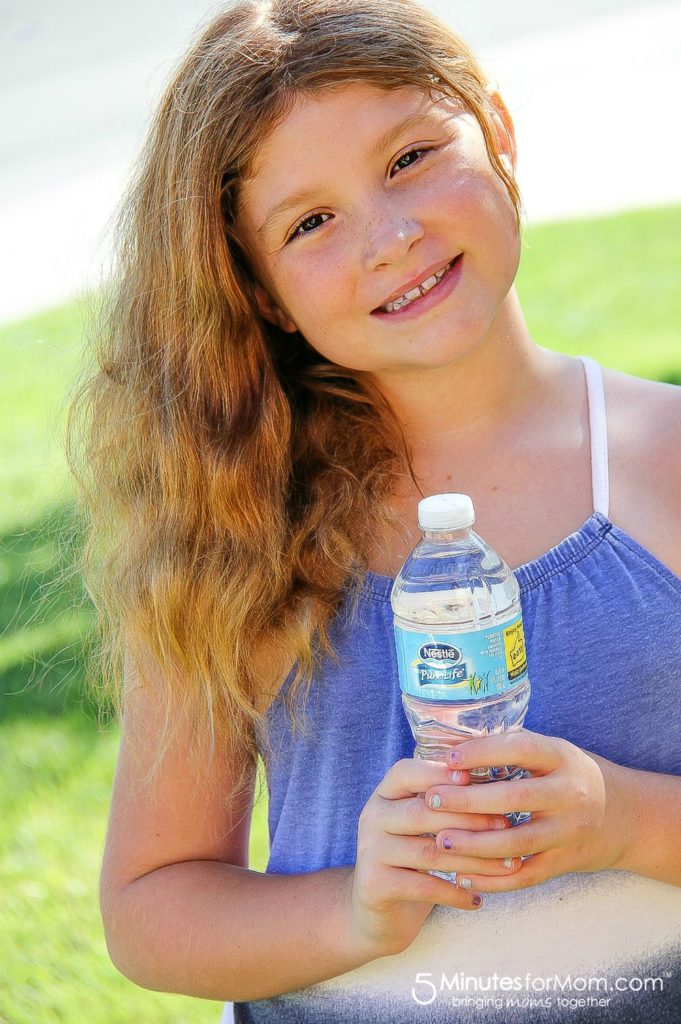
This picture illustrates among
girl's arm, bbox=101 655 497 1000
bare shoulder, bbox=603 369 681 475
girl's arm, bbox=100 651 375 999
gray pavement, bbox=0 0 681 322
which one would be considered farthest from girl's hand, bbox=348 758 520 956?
gray pavement, bbox=0 0 681 322

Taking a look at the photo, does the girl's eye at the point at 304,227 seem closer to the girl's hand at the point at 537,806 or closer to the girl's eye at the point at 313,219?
the girl's eye at the point at 313,219

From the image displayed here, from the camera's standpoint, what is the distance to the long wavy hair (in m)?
2.18

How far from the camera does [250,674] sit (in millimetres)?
2242

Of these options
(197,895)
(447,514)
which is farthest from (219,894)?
(447,514)

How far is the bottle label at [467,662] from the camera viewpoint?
1.71m

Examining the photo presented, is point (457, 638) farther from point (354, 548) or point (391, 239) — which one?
point (391, 239)

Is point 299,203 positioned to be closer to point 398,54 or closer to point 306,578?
point 398,54

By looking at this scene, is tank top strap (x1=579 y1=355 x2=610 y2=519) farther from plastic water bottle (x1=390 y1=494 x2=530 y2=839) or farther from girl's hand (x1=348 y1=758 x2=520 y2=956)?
girl's hand (x1=348 y1=758 x2=520 y2=956)

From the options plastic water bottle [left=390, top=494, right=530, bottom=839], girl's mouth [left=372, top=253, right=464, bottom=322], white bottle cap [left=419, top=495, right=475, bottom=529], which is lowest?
plastic water bottle [left=390, top=494, right=530, bottom=839]

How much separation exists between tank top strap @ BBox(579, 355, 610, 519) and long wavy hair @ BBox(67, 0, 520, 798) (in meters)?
0.40

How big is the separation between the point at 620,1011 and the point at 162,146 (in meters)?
1.84

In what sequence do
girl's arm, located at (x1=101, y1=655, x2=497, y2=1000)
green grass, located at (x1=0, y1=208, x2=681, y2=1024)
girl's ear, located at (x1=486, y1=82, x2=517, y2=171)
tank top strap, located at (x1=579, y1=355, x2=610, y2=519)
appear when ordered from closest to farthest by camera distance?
girl's arm, located at (x1=101, y1=655, x2=497, y2=1000) < tank top strap, located at (x1=579, y1=355, x2=610, y2=519) < girl's ear, located at (x1=486, y1=82, x2=517, y2=171) < green grass, located at (x1=0, y1=208, x2=681, y2=1024)

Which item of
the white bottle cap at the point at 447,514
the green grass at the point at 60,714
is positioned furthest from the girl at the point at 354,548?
the green grass at the point at 60,714

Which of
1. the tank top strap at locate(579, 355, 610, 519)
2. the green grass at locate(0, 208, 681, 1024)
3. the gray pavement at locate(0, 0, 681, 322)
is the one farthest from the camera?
the gray pavement at locate(0, 0, 681, 322)
